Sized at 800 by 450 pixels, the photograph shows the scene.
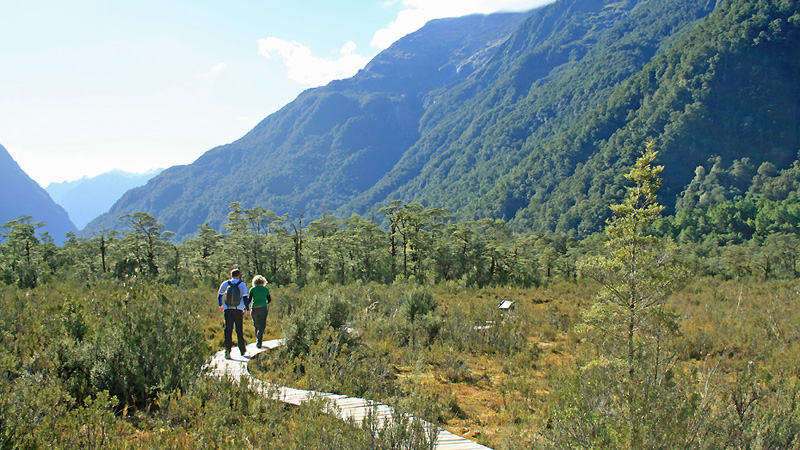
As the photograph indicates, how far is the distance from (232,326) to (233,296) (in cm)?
51

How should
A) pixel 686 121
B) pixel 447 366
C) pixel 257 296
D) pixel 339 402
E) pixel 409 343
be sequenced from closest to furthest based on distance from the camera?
1. pixel 339 402
2. pixel 447 366
3. pixel 257 296
4. pixel 409 343
5. pixel 686 121

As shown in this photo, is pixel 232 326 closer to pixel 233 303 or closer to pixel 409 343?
pixel 233 303

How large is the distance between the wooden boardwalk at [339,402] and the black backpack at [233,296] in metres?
0.84

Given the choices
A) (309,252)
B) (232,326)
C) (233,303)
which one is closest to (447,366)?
(232,326)

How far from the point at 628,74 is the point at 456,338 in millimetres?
208439

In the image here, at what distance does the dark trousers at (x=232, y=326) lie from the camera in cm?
702

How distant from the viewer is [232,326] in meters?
7.19

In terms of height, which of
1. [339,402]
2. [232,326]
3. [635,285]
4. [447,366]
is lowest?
[447,366]

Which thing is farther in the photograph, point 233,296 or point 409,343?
point 409,343

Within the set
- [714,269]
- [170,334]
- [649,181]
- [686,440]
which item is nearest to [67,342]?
[170,334]

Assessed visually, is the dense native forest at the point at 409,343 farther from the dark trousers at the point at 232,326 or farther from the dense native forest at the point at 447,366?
the dark trousers at the point at 232,326

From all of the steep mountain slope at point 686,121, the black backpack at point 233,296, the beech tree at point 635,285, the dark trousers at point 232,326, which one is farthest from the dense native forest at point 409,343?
the steep mountain slope at point 686,121

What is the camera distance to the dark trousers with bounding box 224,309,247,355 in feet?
23.0

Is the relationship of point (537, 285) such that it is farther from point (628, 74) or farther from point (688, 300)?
point (628, 74)
